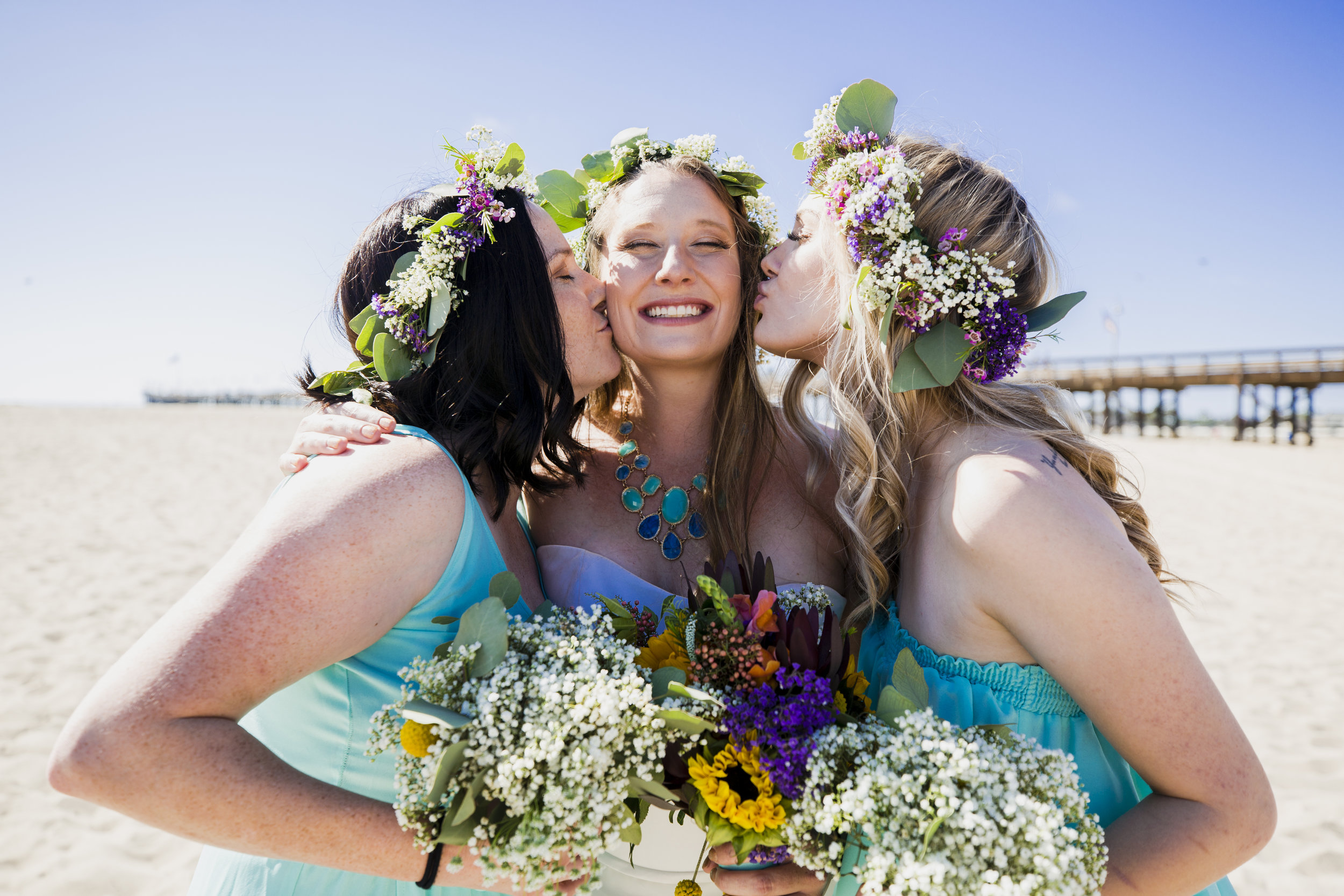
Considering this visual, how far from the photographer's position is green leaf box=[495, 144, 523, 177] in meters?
3.30

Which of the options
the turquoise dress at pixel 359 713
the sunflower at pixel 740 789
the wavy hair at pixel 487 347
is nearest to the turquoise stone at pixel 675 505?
the wavy hair at pixel 487 347

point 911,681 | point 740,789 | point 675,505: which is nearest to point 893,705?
point 911,681

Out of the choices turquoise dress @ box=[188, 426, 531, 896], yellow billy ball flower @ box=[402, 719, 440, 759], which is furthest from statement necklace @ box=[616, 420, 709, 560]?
yellow billy ball flower @ box=[402, 719, 440, 759]

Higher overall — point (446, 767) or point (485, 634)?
point (485, 634)

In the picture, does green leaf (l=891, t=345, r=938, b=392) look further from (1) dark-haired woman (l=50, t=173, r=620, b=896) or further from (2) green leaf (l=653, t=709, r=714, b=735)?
(2) green leaf (l=653, t=709, r=714, b=735)

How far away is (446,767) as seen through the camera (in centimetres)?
183

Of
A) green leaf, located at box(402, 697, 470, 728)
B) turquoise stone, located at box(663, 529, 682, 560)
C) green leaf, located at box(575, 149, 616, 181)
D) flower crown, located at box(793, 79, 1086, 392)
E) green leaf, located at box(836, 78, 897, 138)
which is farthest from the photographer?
green leaf, located at box(575, 149, 616, 181)

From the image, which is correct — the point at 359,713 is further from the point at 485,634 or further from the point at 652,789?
the point at 652,789

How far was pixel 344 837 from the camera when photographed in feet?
6.30

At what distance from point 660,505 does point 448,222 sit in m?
1.77

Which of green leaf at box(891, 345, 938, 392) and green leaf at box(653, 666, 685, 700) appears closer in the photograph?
green leaf at box(653, 666, 685, 700)

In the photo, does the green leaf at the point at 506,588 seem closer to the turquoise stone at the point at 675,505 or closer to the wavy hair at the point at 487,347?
the wavy hair at the point at 487,347

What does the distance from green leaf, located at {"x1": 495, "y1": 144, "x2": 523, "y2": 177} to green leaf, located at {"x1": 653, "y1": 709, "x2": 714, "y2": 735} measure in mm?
2439

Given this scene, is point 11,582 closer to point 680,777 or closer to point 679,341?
point 679,341
